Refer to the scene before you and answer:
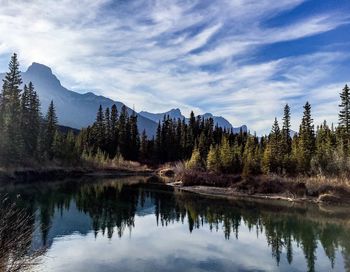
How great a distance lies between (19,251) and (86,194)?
4113 centimetres

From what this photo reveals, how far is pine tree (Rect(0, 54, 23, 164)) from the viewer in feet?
213

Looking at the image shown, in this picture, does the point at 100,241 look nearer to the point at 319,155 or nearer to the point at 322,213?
the point at 322,213

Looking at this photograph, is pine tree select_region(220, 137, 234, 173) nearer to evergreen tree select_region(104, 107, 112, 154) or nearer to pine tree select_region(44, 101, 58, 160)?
pine tree select_region(44, 101, 58, 160)

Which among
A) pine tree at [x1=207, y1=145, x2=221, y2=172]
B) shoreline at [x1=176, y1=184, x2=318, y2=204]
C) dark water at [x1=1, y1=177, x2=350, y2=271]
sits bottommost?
dark water at [x1=1, y1=177, x2=350, y2=271]

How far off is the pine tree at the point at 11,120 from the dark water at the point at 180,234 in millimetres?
18913

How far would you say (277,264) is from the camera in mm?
22516

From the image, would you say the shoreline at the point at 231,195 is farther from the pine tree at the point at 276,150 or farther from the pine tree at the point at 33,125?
the pine tree at the point at 33,125

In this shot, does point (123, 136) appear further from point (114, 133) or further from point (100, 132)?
point (100, 132)

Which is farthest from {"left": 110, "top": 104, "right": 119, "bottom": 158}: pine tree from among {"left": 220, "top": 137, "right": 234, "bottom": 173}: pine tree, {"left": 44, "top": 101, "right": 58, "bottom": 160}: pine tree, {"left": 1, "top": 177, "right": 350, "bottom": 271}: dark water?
{"left": 1, "top": 177, "right": 350, "bottom": 271}: dark water


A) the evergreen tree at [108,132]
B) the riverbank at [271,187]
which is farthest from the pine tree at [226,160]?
the evergreen tree at [108,132]

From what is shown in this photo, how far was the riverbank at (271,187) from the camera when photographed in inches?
1926

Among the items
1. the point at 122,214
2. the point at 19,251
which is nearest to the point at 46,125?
the point at 122,214

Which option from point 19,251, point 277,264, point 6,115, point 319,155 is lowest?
point 277,264

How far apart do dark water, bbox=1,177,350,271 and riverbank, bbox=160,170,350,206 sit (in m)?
5.71
